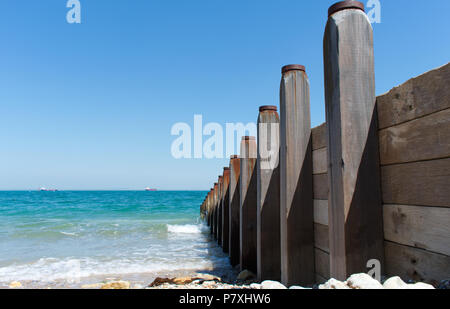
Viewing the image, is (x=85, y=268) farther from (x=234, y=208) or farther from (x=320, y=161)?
(x=320, y=161)

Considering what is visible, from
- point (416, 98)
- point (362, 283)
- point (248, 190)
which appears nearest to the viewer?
point (362, 283)

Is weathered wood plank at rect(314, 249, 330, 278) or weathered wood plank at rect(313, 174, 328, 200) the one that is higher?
weathered wood plank at rect(313, 174, 328, 200)

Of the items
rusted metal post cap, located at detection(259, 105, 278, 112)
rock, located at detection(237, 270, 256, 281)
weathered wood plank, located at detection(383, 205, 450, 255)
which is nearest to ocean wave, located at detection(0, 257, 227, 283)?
rock, located at detection(237, 270, 256, 281)

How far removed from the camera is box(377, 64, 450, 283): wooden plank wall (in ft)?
5.29

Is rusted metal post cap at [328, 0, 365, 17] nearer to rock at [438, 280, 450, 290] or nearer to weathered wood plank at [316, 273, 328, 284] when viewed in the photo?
rock at [438, 280, 450, 290]

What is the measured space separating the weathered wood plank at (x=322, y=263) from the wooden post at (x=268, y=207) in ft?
3.13

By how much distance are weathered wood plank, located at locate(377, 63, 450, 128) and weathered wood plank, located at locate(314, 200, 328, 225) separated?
0.94 meters

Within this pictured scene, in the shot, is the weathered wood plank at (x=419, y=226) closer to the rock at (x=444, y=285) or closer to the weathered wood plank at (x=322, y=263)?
the rock at (x=444, y=285)

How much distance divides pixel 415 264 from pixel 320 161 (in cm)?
119

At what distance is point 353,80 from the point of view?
2029mm

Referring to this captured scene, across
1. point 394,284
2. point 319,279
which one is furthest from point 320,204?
point 394,284

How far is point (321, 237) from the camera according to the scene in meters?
2.79

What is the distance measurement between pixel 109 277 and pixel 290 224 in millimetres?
5132
